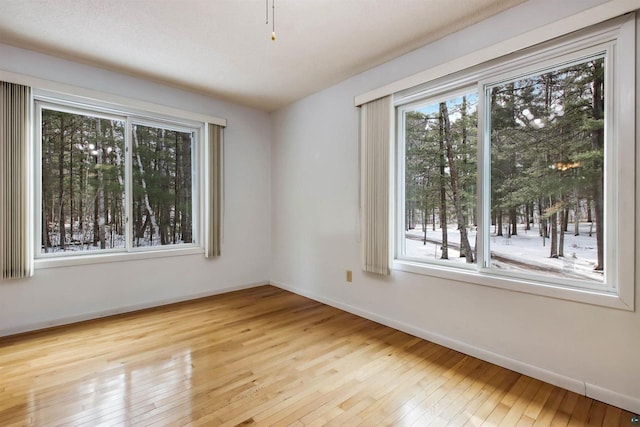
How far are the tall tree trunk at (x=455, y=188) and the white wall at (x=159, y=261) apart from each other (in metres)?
2.76

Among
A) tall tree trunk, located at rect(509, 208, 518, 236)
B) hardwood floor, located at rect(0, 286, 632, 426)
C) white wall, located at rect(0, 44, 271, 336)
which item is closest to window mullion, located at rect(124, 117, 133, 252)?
white wall, located at rect(0, 44, 271, 336)

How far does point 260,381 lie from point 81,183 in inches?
115

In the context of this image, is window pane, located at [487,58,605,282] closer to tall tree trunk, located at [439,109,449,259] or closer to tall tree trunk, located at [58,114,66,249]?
tall tree trunk, located at [439,109,449,259]

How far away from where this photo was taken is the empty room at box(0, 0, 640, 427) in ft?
6.14

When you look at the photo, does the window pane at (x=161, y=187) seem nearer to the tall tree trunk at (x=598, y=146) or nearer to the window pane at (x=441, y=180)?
the window pane at (x=441, y=180)

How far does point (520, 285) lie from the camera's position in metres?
2.21

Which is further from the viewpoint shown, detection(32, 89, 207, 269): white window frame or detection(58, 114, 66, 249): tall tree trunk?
detection(58, 114, 66, 249): tall tree trunk

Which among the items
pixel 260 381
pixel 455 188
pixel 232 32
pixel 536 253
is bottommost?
pixel 260 381

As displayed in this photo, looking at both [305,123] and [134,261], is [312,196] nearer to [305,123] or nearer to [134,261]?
[305,123]

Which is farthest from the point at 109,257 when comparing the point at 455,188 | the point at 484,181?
the point at 484,181

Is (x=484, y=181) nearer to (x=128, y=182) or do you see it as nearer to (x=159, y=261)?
(x=159, y=261)

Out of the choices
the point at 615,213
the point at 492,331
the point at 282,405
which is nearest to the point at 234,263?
the point at 282,405

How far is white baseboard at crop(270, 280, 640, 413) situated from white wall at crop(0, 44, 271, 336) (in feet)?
6.61

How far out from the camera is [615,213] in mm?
1872
